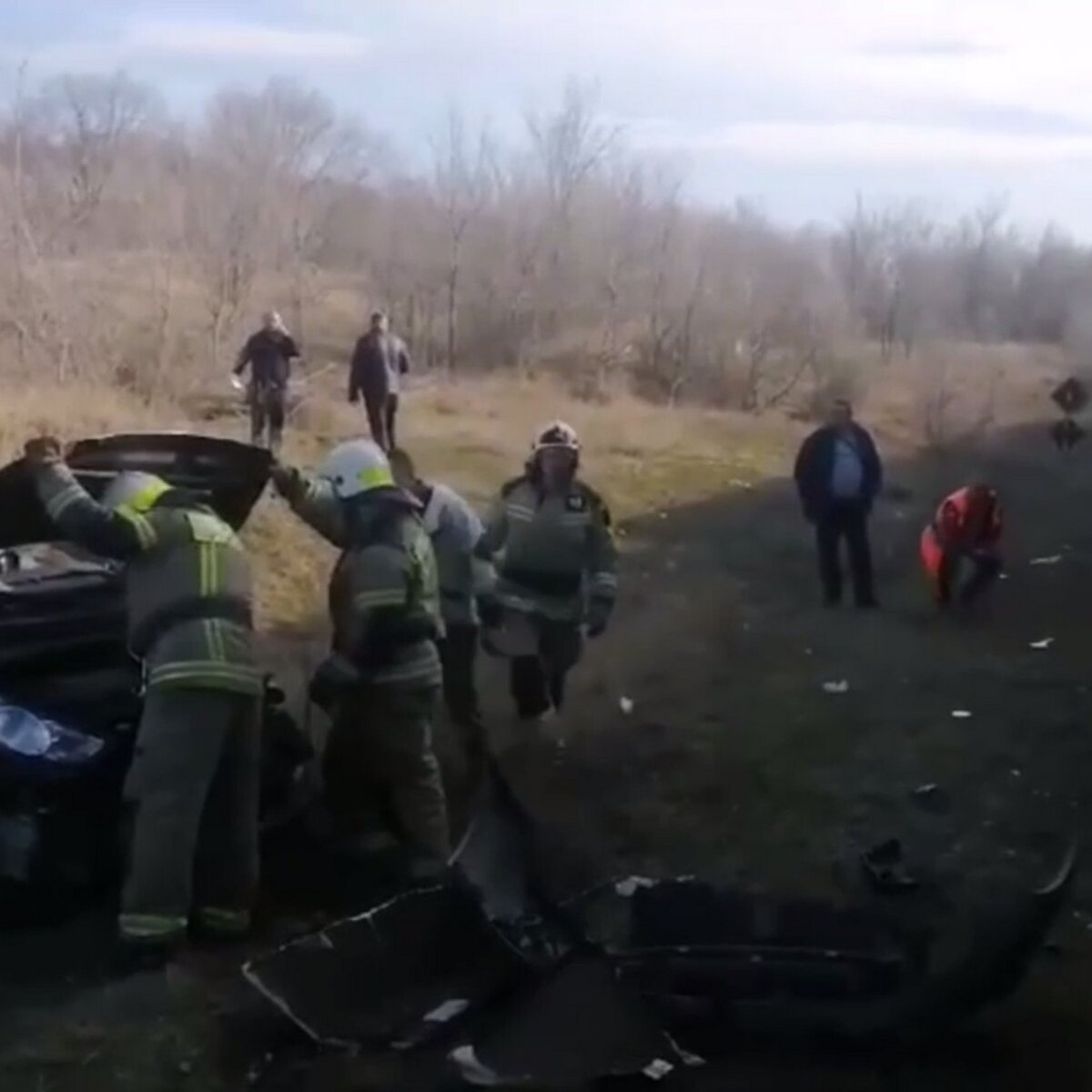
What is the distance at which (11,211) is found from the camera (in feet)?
110

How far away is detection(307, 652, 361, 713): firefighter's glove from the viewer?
6.78 metres

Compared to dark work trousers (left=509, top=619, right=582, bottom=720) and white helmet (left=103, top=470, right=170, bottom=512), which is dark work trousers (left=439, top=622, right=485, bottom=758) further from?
white helmet (left=103, top=470, right=170, bottom=512)

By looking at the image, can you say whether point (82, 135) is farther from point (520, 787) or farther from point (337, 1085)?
point (337, 1085)

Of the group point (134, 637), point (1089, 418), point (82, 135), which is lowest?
point (1089, 418)

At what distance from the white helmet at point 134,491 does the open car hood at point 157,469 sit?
8.9 inches

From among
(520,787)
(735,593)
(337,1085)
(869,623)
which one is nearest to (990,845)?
(520,787)

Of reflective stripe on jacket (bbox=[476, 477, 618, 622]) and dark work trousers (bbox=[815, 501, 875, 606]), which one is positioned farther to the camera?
dark work trousers (bbox=[815, 501, 875, 606])

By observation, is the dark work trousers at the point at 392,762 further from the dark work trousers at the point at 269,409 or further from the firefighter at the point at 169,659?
the dark work trousers at the point at 269,409

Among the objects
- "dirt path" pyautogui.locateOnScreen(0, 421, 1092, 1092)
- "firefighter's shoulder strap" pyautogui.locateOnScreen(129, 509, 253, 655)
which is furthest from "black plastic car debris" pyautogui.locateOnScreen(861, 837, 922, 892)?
"firefighter's shoulder strap" pyautogui.locateOnScreen(129, 509, 253, 655)

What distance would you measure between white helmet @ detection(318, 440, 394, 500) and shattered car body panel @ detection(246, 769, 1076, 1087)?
1164 millimetres

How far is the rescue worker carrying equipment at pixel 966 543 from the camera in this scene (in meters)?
13.7

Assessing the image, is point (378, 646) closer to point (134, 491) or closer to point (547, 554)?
point (134, 491)

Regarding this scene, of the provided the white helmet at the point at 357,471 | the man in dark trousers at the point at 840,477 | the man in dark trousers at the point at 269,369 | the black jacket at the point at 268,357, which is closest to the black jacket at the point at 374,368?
the man in dark trousers at the point at 269,369

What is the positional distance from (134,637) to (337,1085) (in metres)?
1.63
